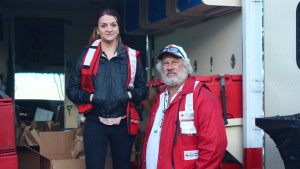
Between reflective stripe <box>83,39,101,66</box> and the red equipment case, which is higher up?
reflective stripe <box>83,39,101,66</box>

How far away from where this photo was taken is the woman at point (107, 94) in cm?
319

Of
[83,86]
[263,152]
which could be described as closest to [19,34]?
[83,86]

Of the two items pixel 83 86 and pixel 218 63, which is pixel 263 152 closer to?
pixel 218 63

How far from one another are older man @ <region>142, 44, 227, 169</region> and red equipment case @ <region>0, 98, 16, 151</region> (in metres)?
0.93

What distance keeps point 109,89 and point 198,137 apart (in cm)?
73

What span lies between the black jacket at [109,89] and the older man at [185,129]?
276 millimetres

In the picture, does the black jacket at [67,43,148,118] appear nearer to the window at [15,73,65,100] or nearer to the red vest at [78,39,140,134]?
the red vest at [78,39,140,134]

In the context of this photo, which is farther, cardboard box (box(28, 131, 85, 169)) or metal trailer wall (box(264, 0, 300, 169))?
cardboard box (box(28, 131, 85, 169))

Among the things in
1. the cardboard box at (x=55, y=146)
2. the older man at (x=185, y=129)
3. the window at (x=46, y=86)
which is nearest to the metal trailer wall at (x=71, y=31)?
the window at (x=46, y=86)

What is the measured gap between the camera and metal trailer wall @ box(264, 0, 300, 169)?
313 cm

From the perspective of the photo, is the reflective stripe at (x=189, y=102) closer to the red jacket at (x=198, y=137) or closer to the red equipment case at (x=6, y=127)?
the red jacket at (x=198, y=137)

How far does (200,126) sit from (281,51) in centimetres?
86

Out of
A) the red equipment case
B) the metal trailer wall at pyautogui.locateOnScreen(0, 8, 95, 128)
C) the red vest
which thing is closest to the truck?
the red vest

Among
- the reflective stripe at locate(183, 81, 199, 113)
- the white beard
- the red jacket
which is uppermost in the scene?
the white beard
